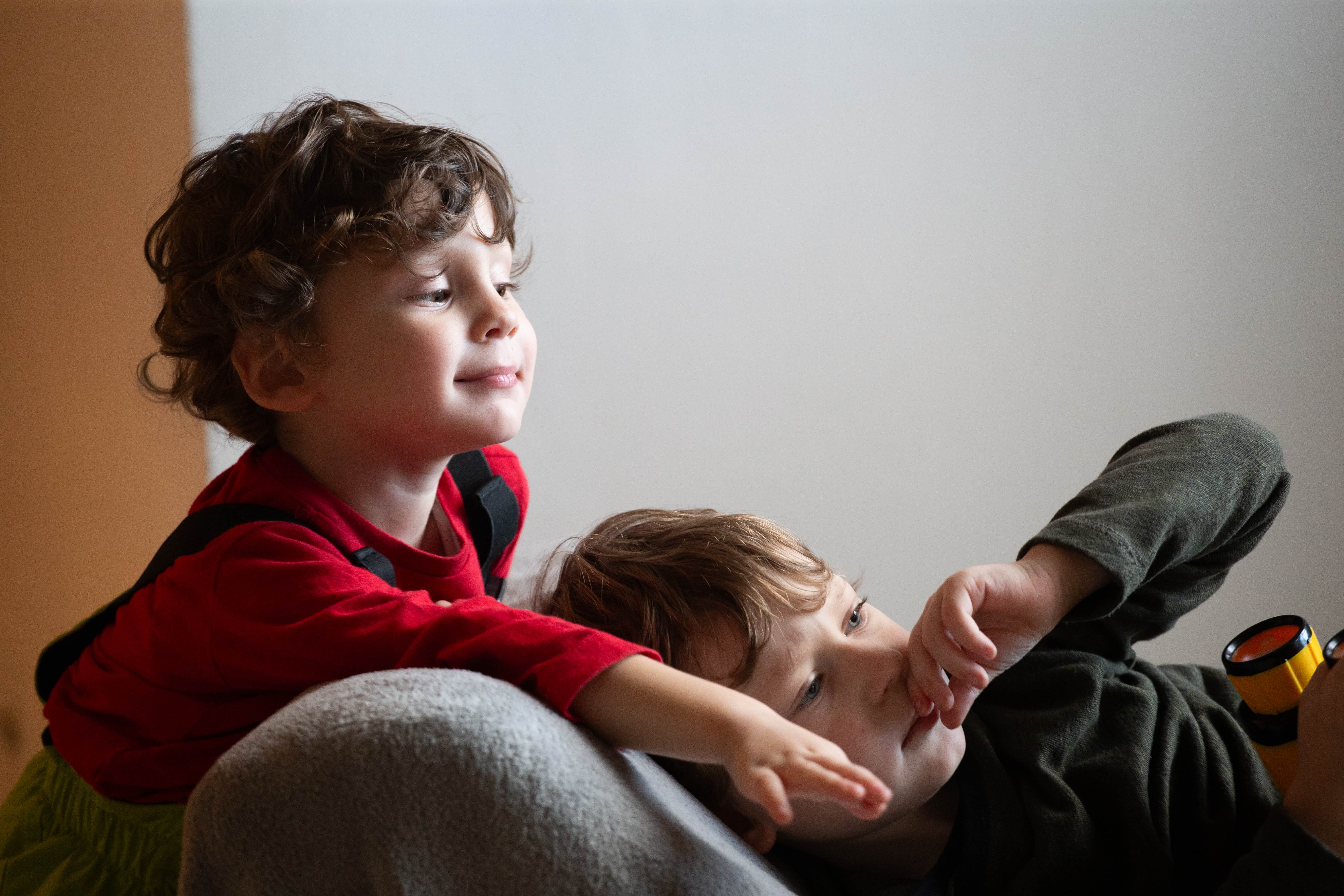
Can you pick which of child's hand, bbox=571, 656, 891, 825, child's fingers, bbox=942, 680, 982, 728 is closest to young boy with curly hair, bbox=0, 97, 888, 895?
child's hand, bbox=571, 656, 891, 825

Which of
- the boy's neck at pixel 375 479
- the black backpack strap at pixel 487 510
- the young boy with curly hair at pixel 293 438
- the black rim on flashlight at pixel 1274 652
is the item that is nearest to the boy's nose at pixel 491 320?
the young boy with curly hair at pixel 293 438

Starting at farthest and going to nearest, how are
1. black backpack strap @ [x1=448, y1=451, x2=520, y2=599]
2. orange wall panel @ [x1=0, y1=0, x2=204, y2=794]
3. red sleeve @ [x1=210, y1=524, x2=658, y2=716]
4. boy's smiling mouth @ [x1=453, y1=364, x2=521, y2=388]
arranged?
orange wall panel @ [x1=0, y1=0, x2=204, y2=794]
black backpack strap @ [x1=448, y1=451, x2=520, y2=599]
boy's smiling mouth @ [x1=453, y1=364, x2=521, y2=388]
red sleeve @ [x1=210, y1=524, x2=658, y2=716]

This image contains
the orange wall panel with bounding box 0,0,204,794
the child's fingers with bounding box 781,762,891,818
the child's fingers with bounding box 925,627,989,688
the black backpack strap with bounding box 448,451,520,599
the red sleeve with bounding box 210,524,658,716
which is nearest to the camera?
the child's fingers with bounding box 781,762,891,818

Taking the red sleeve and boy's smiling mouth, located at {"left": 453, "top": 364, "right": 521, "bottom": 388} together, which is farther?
boy's smiling mouth, located at {"left": 453, "top": 364, "right": 521, "bottom": 388}

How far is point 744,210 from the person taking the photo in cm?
153

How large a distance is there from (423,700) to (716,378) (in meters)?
1.09

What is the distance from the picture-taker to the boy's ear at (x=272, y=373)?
0.76 metres

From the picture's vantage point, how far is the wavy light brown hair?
700 mm

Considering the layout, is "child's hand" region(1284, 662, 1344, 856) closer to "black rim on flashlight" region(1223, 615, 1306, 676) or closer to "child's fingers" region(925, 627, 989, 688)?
"black rim on flashlight" region(1223, 615, 1306, 676)

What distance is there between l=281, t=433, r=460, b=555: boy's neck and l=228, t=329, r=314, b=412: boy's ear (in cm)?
4

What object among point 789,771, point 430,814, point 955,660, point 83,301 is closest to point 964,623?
point 955,660

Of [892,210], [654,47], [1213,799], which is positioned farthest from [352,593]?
[892,210]

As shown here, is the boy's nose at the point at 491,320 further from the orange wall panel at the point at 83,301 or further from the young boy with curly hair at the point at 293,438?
the orange wall panel at the point at 83,301

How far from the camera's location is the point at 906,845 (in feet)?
2.50
